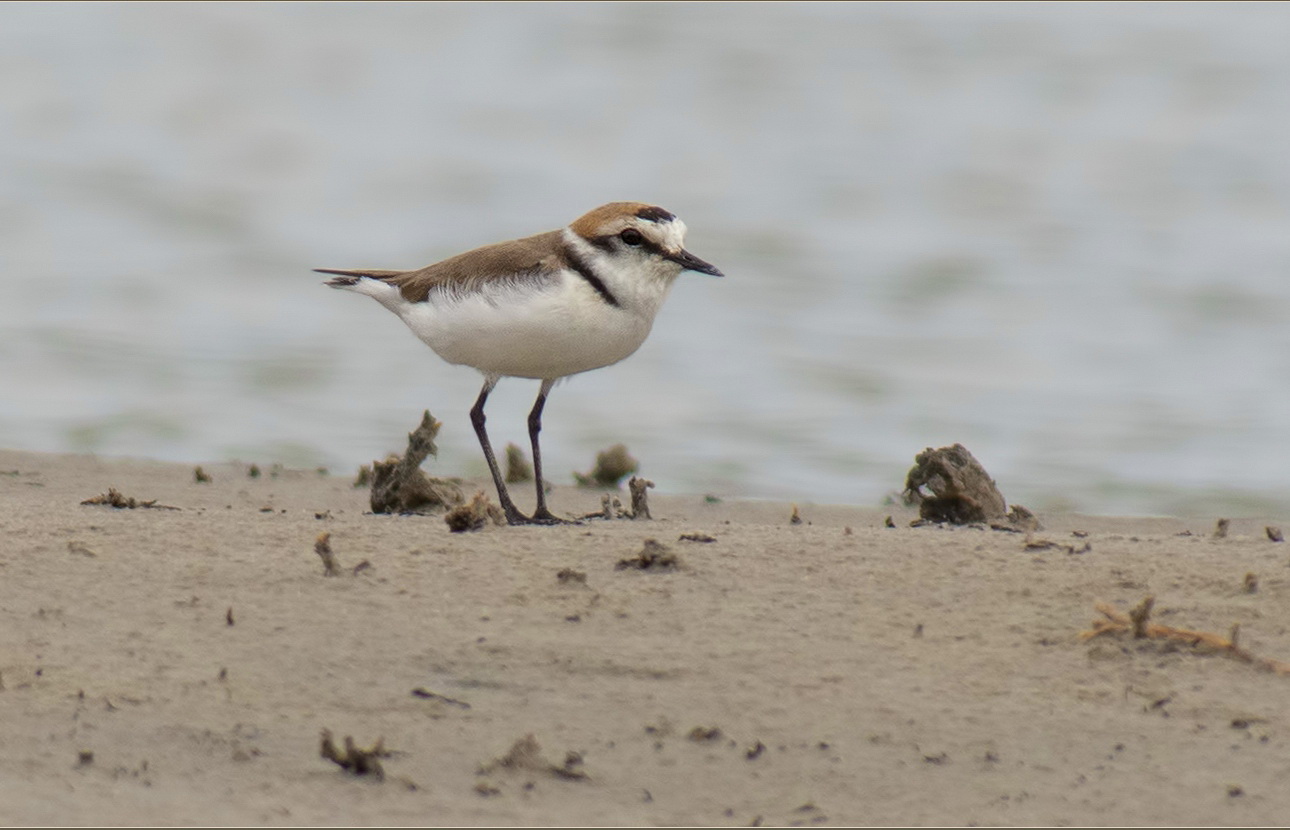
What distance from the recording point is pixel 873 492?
9.30m

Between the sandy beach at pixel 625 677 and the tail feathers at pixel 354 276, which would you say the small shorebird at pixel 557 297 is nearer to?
the tail feathers at pixel 354 276

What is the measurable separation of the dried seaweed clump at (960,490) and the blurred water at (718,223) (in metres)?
2.62

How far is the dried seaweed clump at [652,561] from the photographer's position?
16.6 ft

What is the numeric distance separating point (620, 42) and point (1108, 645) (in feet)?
60.3

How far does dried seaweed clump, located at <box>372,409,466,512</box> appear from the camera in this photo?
20.4 ft

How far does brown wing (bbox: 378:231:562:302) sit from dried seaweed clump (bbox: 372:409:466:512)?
0.64 metres

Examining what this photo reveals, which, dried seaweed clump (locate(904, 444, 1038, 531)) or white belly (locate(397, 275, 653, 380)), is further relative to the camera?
white belly (locate(397, 275, 653, 380))

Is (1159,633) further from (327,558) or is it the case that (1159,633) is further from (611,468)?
(611,468)

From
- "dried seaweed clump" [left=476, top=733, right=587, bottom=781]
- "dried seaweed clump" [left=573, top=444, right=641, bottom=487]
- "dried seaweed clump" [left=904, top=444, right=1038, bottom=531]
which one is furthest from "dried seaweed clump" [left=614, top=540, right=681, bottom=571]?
"dried seaweed clump" [left=573, top=444, right=641, bottom=487]

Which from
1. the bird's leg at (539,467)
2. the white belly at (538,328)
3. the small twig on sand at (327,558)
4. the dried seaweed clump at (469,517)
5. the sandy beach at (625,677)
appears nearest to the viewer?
the sandy beach at (625,677)

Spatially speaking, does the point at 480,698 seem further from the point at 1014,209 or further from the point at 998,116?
the point at 998,116

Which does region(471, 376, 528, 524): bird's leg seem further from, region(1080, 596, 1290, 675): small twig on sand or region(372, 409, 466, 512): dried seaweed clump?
region(1080, 596, 1290, 675): small twig on sand

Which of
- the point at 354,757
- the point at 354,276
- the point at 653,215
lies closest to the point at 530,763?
the point at 354,757

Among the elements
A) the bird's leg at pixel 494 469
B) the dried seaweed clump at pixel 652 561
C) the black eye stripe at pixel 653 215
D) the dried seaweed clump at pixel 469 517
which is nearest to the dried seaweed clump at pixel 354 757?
the dried seaweed clump at pixel 652 561
